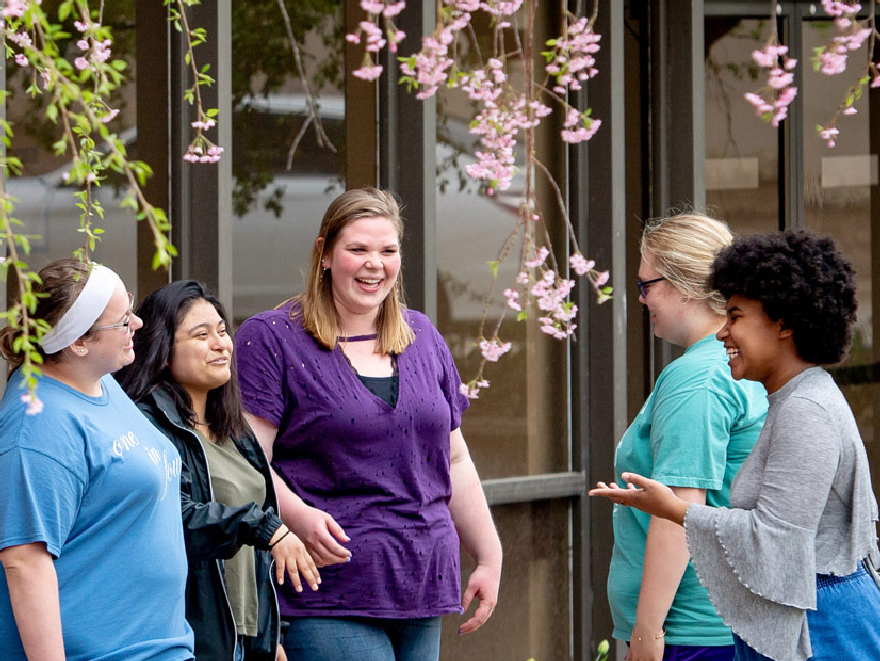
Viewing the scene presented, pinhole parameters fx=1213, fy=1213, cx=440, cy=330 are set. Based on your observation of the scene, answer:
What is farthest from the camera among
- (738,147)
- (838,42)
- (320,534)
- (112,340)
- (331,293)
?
(738,147)

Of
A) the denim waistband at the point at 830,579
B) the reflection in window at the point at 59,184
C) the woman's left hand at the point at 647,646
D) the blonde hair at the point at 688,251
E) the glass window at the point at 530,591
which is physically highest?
the reflection in window at the point at 59,184

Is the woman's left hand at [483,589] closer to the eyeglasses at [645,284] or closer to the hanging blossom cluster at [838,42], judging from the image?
the eyeglasses at [645,284]

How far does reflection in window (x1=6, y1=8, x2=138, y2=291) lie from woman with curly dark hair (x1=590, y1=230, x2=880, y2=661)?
1.87m

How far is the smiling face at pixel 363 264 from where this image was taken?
117 inches

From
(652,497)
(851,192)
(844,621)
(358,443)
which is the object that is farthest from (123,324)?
(851,192)

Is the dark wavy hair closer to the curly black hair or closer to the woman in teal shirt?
the woman in teal shirt

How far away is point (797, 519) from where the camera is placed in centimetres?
227

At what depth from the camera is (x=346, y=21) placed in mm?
4234

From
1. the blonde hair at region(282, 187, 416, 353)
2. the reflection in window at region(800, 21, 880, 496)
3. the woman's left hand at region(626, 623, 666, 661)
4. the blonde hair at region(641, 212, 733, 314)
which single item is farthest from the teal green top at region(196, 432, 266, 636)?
the reflection in window at region(800, 21, 880, 496)

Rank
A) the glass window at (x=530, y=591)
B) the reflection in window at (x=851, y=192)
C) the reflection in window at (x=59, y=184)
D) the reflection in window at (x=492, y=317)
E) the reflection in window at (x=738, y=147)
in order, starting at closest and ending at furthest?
the reflection in window at (x=59, y=184), the reflection in window at (x=492, y=317), the glass window at (x=530, y=591), the reflection in window at (x=738, y=147), the reflection in window at (x=851, y=192)

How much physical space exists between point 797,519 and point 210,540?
1.17m

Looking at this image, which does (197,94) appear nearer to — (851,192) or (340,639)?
(340,639)

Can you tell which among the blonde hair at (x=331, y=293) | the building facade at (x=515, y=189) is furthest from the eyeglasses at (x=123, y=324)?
the building facade at (x=515, y=189)

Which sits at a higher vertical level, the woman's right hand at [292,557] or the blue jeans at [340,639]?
the woman's right hand at [292,557]
